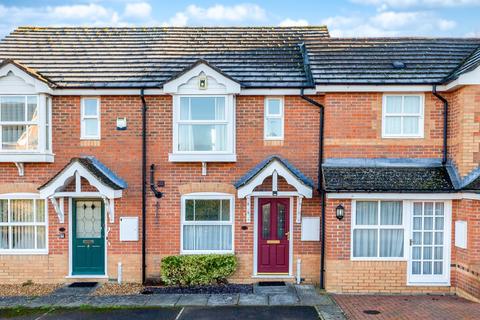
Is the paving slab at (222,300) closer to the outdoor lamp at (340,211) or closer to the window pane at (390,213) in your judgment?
the outdoor lamp at (340,211)

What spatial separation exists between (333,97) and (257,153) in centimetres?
250

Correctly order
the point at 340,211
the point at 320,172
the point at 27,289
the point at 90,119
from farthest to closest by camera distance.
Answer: the point at 90,119 < the point at 320,172 < the point at 27,289 < the point at 340,211

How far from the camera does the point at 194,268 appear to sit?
11.1 metres

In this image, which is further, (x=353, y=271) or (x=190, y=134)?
(x=190, y=134)

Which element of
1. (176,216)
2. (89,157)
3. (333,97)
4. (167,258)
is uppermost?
(333,97)

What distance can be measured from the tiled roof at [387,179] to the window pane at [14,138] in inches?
313

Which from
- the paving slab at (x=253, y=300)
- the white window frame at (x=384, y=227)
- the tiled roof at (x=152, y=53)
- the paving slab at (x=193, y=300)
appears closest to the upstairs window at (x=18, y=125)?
the tiled roof at (x=152, y=53)

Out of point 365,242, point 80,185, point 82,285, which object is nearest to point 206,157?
point 80,185

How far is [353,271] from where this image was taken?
10633mm

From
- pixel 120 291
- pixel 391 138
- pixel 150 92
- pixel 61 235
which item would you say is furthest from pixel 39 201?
pixel 391 138

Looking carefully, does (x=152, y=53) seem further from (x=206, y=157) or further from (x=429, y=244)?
(x=429, y=244)

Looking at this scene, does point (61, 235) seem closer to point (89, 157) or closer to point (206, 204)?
point (89, 157)

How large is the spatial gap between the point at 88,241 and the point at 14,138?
11.0 ft

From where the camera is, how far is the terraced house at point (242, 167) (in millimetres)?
10742
